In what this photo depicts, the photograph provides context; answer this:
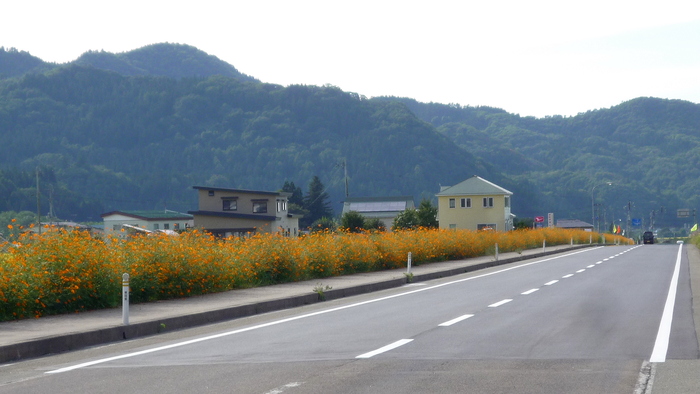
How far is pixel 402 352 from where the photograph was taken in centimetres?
854

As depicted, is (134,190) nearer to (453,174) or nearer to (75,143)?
(75,143)

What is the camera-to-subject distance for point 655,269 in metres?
25.5

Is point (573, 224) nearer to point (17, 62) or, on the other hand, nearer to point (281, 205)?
point (281, 205)

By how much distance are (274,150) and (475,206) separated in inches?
2827

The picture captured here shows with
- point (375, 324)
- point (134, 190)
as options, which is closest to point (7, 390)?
point (375, 324)

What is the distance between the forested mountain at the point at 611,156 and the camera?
151000 mm

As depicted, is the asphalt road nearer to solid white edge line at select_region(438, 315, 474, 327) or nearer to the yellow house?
solid white edge line at select_region(438, 315, 474, 327)

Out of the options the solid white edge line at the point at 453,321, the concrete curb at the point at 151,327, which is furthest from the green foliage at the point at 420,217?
the solid white edge line at the point at 453,321

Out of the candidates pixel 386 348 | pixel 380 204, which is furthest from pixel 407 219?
pixel 386 348

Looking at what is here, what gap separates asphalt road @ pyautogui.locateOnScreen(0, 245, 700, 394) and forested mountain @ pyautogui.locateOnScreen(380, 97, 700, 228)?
124513 mm

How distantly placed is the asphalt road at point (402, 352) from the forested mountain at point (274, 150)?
352ft

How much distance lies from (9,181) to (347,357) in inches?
3842

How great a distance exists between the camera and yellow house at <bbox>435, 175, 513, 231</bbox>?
77.2 metres

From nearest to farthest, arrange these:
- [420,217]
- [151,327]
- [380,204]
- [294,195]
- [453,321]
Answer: [151,327], [453,321], [420,217], [380,204], [294,195]
